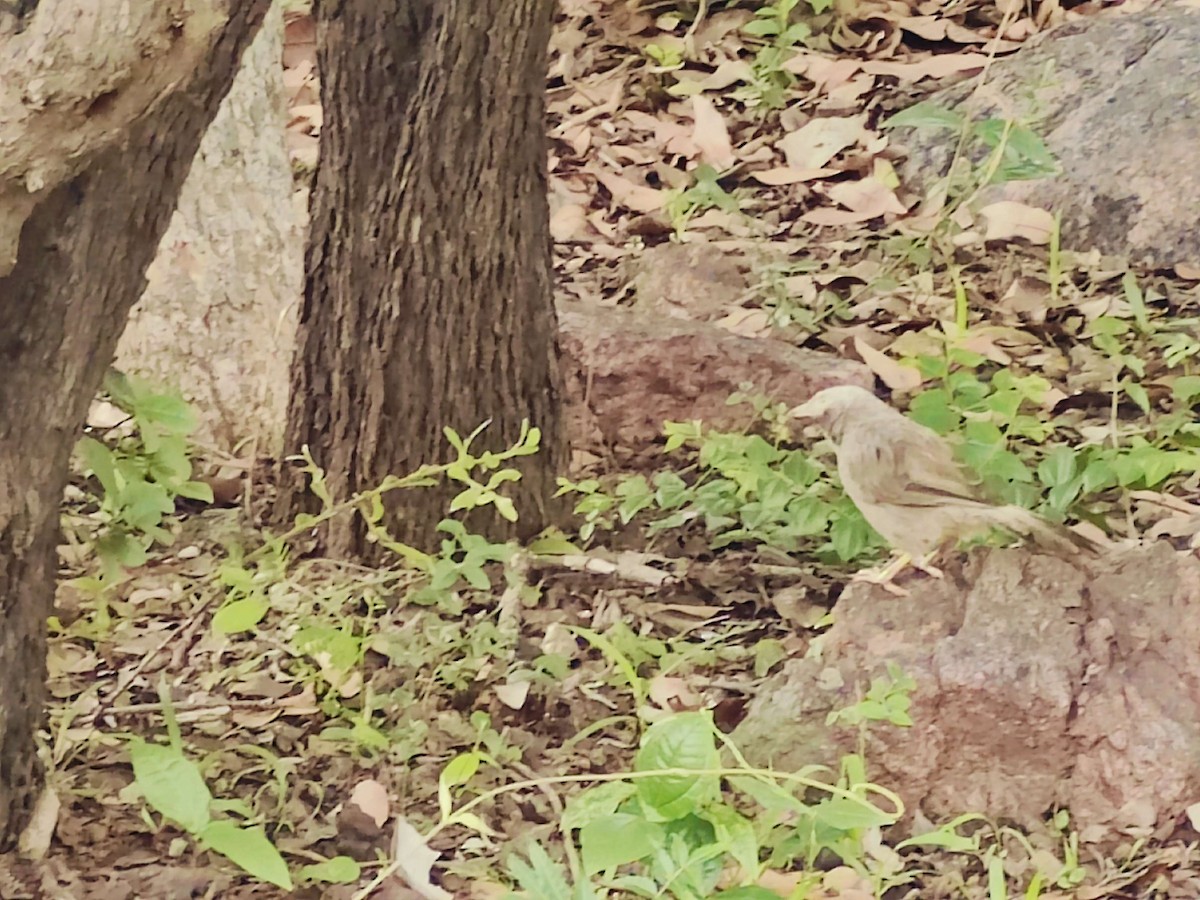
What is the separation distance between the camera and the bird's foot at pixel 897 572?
1817 millimetres

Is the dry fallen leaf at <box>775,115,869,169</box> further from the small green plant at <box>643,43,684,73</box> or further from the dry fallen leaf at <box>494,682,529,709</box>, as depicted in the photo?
the dry fallen leaf at <box>494,682,529,709</box>

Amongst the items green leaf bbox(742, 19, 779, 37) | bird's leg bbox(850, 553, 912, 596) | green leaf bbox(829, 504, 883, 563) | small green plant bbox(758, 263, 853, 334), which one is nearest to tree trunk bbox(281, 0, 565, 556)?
green leaf bbox(829, 504, 883, 563)

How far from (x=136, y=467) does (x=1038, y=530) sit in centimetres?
113

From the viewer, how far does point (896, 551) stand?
1.94m

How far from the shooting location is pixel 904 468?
1.87 meters

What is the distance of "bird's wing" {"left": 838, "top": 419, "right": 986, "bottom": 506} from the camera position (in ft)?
6.09

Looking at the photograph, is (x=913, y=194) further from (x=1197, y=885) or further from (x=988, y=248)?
(x=1197, y=885)

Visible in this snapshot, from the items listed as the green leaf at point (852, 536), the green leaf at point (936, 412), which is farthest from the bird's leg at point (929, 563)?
the green leaf at point (936, 412)

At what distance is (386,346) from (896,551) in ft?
2.51

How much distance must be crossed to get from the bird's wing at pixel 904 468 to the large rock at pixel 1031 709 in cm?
17

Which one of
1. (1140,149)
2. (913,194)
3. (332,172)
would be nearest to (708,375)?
(332,172)

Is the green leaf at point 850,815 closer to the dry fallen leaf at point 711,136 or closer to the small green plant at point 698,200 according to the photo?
the small green plant at point 698,200

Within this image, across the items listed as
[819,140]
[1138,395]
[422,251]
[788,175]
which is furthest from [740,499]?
[819,140]

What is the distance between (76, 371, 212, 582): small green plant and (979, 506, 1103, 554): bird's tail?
3.38 ft
